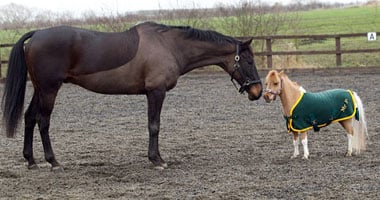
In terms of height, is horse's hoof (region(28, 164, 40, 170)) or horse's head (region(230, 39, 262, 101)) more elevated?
horse's head (region(230, 39, 262, 101))

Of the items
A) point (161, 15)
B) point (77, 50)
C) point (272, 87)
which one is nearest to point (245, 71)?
point (272, 87)

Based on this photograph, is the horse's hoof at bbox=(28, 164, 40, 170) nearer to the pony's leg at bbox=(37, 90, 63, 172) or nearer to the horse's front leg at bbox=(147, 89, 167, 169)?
the pony's leg at bbox=(37, 90, 63, 172)

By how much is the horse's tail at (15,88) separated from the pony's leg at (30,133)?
9.5 inches

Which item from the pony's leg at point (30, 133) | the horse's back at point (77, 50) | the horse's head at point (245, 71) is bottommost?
the pony's leg at point (30, 133)

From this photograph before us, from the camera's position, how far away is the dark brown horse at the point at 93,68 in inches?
291

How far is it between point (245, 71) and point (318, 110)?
3.25ft

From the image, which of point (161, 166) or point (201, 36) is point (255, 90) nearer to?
point (201, 36)

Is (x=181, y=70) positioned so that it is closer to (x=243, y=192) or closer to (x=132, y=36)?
(x=132, y=36)

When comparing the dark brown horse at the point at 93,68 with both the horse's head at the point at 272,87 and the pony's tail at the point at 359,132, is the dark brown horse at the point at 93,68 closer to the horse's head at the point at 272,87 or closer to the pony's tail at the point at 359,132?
the horse's head at the point at 272,87

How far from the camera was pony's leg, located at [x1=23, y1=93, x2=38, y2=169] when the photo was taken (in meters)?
7.66

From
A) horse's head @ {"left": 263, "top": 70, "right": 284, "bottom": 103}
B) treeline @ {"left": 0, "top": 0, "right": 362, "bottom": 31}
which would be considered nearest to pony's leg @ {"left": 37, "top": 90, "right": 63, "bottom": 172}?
horse's head @ {"left": 263, "top": 70, "right": 284, "bottom": 103}

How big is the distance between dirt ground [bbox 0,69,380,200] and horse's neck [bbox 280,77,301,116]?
63 cm

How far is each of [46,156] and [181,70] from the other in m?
1.88

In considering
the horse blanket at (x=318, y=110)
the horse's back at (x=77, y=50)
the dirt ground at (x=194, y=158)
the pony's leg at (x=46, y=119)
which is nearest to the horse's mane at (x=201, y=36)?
the horse's back at (x=77, y=50)
